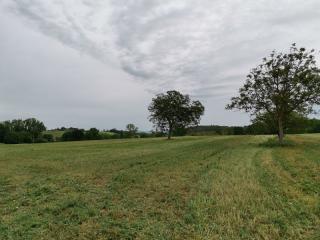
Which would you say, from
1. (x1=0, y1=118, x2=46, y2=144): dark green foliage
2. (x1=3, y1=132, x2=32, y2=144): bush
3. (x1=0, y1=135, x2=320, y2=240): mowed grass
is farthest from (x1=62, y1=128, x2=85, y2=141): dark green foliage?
(x1=0, y1=135, x2=320, y2=240): mowed grass

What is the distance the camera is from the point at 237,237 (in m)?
5.20

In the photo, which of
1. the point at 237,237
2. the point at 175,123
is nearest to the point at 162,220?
the point at 237,237

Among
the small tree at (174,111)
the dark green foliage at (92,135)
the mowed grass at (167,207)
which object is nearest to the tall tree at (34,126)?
the dark green foliage at (92,135)

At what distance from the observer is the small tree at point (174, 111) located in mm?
57562

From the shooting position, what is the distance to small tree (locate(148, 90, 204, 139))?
189 ft

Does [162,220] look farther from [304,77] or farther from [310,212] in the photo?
[304,77]

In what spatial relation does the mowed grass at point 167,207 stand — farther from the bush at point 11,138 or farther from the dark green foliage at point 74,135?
the dark green foliage at point 74,135

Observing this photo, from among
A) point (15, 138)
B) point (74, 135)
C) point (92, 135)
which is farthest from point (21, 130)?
point (92, 135)

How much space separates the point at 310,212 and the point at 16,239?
624cm

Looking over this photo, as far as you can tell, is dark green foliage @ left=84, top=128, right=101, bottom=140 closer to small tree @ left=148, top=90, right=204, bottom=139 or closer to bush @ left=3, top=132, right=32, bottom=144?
bush @ left=3, top=132, right=32, bottom=144

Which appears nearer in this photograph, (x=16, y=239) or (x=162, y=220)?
(x=16, y=239)

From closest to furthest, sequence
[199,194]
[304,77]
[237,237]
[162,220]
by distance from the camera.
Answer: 1. [237,237]
2. [162,220]
3. [199,194]
4. [304,77]

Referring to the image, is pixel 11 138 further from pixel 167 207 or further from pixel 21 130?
pixel 167 207

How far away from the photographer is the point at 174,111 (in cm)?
5747
